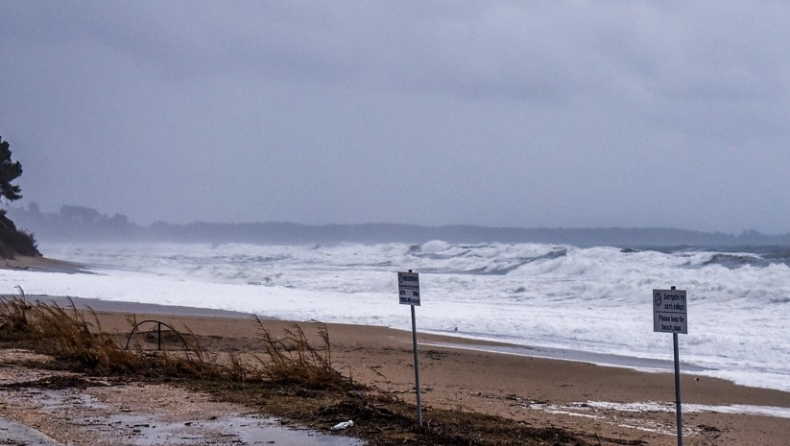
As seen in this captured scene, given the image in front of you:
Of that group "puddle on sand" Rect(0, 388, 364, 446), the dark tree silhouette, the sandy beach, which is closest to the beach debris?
"puddle on sand" Rect(0, 388, 364, 446)

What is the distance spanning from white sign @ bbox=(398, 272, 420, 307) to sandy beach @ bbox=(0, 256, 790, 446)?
1290mm

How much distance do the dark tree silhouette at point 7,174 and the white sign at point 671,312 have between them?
54.4 m

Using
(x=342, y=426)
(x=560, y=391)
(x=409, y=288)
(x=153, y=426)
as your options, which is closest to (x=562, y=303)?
(x=560, y=391)

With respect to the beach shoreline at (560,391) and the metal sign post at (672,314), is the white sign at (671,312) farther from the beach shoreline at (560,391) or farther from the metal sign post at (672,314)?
the beach shoreline at (560,391)

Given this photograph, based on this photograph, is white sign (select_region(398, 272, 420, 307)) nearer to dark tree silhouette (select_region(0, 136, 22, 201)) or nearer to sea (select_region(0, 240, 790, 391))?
sea (select_region(0, 240, 790, 391))

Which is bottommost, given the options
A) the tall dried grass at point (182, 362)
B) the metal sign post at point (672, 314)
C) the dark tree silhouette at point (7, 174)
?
the tall dried grass at point (182, 362)

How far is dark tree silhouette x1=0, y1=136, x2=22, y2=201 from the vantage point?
54125 mm

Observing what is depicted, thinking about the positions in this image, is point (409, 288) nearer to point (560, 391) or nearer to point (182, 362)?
point (182, 362)

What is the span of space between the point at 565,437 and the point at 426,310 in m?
16.5

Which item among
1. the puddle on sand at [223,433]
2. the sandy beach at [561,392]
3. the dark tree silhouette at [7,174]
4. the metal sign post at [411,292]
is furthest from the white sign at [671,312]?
the dark tree silhouette at [7,174]

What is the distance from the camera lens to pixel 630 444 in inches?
322

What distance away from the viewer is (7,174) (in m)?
54.2

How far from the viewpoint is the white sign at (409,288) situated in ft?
24.2

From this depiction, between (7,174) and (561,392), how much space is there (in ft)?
164
